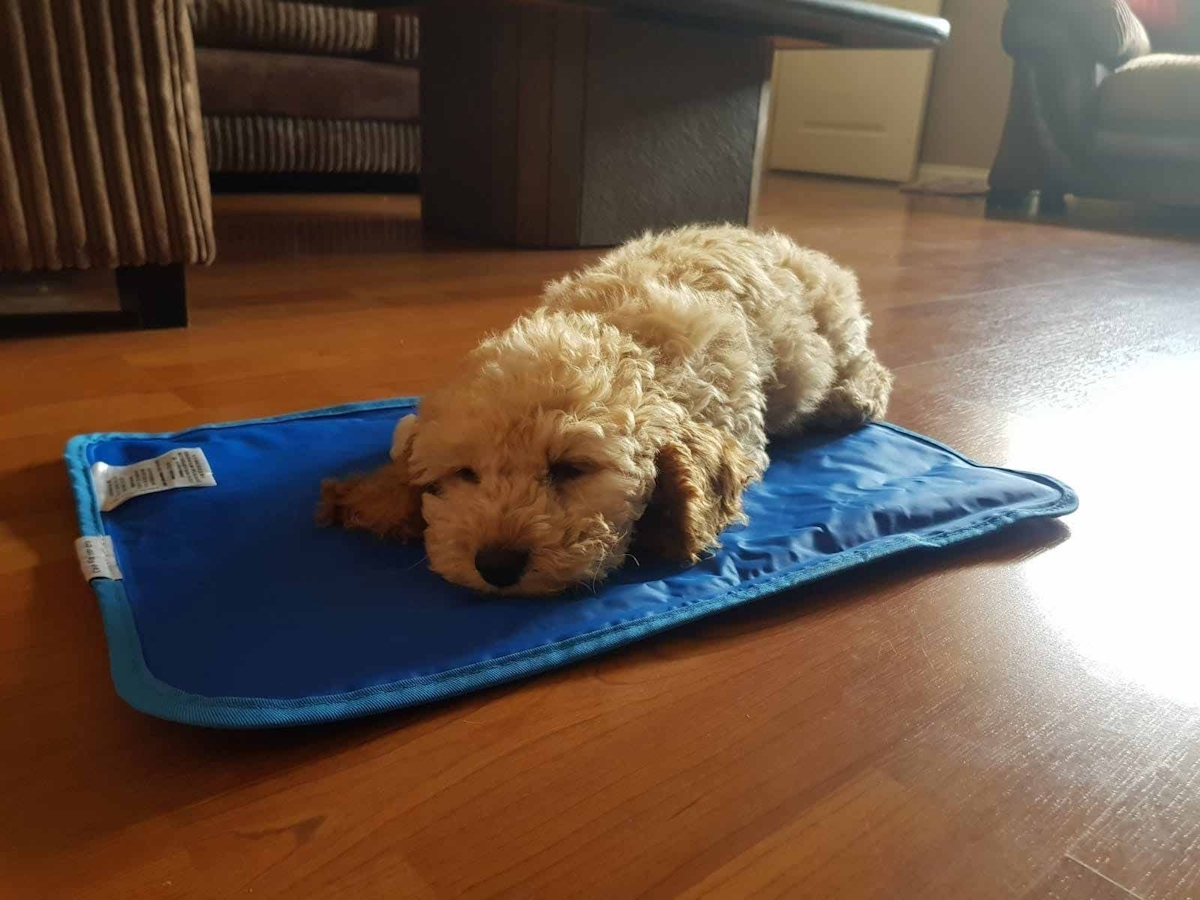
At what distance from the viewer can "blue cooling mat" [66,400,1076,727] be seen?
1.02m

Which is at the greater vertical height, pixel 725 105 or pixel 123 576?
pixel 725 105

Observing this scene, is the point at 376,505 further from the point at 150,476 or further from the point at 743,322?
the point at 743,322

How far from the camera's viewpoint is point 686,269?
1.61 meters

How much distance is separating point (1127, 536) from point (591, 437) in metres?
0.94

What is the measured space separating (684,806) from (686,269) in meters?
0.94

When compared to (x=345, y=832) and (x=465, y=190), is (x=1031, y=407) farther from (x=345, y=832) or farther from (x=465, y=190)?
(x=465, y=190)

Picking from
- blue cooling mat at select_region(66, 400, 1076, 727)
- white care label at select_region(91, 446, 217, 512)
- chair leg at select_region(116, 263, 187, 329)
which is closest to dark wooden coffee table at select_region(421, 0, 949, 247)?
chair leg at select_region(116, 263, 187, 329)

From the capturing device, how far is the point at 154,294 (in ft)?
7.82

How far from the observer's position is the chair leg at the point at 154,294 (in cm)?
237

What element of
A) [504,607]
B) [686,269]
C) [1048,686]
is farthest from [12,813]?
[686,269]

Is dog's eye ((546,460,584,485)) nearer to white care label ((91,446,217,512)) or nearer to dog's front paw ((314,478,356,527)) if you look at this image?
dog's front paw ((314,478,356,527))

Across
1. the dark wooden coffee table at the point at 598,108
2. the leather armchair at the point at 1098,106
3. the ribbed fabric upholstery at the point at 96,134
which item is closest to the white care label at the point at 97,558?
the ribbed fabric upholstery at the point at 96,134

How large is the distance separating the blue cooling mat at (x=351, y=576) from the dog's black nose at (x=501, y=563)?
4 cm

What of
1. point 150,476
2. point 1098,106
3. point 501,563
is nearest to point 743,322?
point 501,563
